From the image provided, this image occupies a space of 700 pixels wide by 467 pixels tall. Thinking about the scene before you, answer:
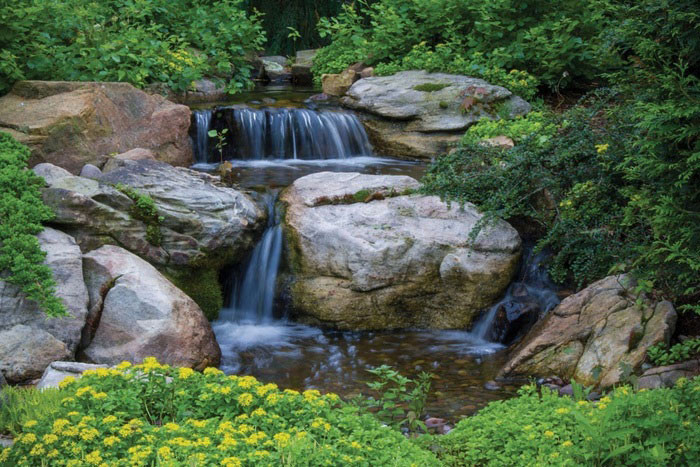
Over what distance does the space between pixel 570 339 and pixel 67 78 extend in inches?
307

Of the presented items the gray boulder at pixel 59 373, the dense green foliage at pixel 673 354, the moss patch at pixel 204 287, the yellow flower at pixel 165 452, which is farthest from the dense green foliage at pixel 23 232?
the dense green foliage at pixel 673 354

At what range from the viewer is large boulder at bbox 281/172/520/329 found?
25.3ft

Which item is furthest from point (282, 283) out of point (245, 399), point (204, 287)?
point (245, 399)

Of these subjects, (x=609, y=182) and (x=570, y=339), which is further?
(x=609, y=182)

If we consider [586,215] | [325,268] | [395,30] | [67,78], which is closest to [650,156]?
[586,215]

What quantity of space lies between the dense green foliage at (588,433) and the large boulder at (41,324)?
312 centimetres

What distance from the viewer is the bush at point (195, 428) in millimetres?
3508

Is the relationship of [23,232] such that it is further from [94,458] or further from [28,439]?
[94,458]

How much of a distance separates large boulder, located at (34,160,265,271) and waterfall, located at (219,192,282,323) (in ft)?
0.60

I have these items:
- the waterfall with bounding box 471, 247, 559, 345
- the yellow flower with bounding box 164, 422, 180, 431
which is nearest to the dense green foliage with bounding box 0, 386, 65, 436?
the yellow flower with bounding box 164, 422, 180, 431

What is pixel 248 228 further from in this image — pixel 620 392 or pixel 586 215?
pixel 620 392

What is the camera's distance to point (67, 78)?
10.7m

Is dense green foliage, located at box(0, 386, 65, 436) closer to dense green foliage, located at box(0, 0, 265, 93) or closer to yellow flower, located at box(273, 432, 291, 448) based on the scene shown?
yellow flower, located at box(273, 432, 291, 448)

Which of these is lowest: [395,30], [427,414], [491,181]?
[427,414]
